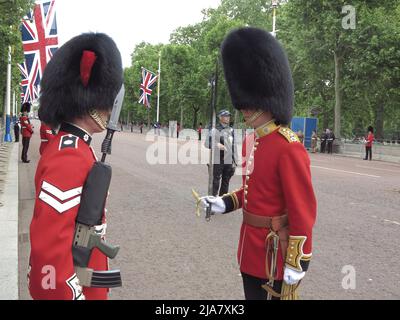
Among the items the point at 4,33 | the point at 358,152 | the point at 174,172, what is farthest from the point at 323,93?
the point at 4,33

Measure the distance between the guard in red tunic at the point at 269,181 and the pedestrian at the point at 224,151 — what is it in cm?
550

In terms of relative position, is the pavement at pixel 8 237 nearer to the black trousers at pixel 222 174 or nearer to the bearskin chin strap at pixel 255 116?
the bearskin chin strap at pixel 255 116

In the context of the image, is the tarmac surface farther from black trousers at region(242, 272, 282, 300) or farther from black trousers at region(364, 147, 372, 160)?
black trousers at region(364, 147, 372, 160)

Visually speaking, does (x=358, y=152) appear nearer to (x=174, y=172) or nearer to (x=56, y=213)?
(x=174, y=172)

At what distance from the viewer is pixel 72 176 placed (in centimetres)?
189

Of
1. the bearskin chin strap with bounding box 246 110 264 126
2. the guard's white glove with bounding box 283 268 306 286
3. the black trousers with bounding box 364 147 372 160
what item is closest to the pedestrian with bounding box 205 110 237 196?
the bearskin chin strap with bounding box 246 110 264 126

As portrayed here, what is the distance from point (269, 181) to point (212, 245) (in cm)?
350

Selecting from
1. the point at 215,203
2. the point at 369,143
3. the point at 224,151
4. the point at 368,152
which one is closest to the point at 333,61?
the point at 368,152

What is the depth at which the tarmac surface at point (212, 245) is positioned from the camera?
174 inches

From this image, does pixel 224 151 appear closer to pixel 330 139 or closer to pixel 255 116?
pixel 255 116

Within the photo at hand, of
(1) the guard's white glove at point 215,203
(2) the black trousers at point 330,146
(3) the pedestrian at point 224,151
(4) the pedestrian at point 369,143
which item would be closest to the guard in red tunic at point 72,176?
(1) the guard's white glove at point 215,203

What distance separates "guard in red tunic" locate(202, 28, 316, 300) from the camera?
2.44 metres

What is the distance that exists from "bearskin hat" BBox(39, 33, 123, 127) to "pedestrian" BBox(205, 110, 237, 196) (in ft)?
20.3
